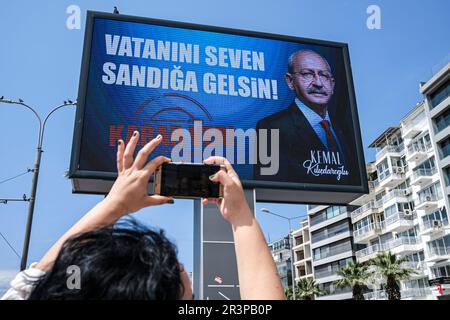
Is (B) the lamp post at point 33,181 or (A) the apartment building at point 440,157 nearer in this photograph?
(B) the lamp post at point 33,181

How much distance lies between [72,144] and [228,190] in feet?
26.3

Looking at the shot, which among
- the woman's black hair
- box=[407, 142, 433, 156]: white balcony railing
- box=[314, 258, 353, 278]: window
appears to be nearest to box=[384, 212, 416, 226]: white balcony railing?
box=[407, 142, 433, 156]: white balcony railing

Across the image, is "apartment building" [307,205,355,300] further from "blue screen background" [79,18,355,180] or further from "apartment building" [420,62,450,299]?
"blue screen background" [79,18,355,180]

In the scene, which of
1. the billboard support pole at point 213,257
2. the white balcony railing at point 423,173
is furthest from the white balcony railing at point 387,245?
the billboard support pole at point 213,257

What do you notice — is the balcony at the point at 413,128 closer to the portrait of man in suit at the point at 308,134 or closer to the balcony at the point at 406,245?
the balcony at the point at 406,245

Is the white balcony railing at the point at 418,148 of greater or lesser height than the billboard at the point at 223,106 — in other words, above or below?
above

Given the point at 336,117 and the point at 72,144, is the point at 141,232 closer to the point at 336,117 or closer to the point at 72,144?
the point at 72,144

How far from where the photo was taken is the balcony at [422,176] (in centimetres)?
3690

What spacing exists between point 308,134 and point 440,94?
2842 cm

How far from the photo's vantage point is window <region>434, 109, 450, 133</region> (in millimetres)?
33406

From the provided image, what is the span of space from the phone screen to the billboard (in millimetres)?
7069

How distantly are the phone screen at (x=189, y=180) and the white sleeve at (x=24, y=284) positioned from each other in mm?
696

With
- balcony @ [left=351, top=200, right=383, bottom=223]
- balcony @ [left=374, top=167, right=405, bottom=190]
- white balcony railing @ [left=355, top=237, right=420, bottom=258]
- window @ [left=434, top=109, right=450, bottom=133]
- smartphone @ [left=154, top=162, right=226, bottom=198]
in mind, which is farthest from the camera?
balcony @ [left=351, top=200, right=383, bottom=223]
